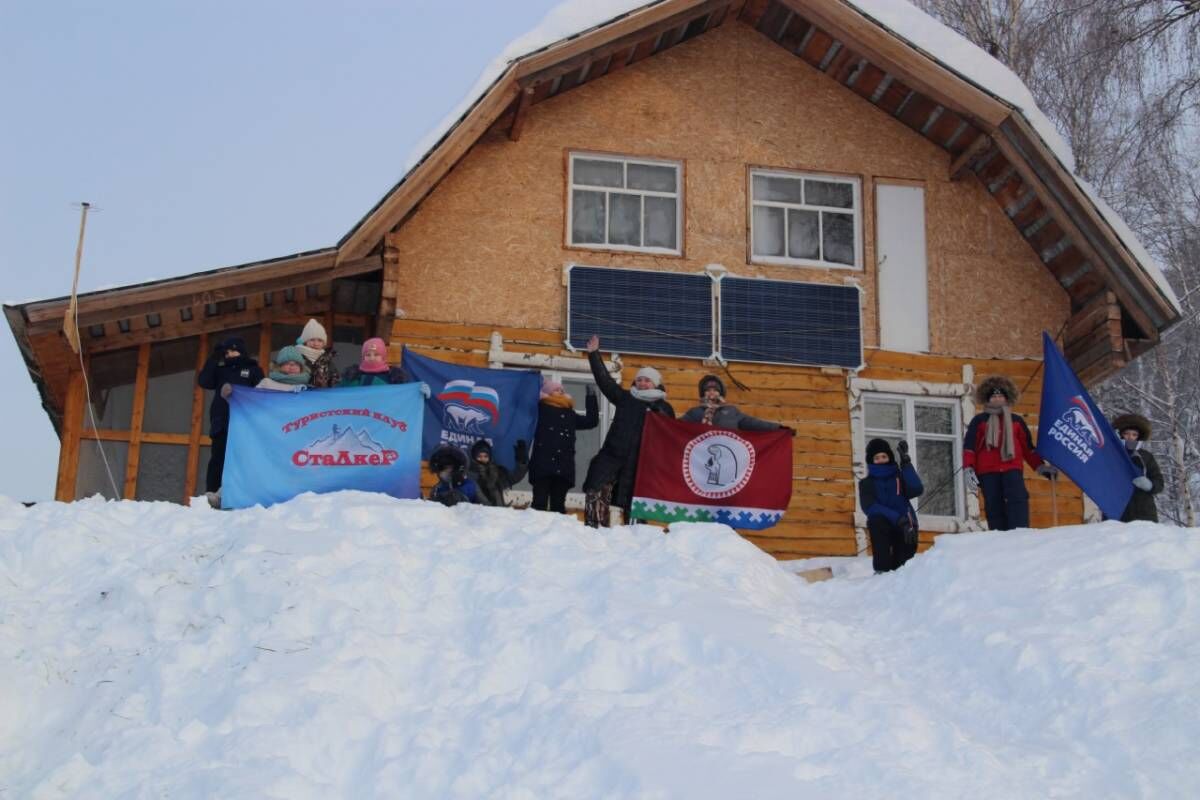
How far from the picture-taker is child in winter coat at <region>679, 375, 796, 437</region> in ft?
45.2

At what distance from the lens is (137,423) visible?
52.4 ft

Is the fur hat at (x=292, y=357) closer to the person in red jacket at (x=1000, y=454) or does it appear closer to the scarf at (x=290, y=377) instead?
the scarf at (x=290, y=377)

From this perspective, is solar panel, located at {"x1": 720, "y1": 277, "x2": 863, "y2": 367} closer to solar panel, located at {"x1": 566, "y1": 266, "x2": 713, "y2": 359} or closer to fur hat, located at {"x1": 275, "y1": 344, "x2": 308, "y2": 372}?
solar panel, located at {"x1": 566, "y1": 266, "x2": 713, "y2": 359}

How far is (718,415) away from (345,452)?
3.42 m

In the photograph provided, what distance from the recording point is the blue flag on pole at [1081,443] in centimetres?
1320

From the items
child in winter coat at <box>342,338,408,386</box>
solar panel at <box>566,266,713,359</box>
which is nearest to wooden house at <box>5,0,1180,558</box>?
solar panel at <box>566,266,713,359</box>

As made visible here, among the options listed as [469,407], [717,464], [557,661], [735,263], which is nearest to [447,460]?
[469,407]

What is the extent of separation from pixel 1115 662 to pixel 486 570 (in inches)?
159

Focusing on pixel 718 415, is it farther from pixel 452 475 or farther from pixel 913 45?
pixel 913 45

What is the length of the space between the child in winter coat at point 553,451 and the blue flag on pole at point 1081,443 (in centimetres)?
404

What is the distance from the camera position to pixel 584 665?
28.9 ft

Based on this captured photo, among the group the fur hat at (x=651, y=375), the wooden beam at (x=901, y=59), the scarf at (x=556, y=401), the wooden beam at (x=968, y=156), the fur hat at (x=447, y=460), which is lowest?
the fur hat at (x=447, y=460)

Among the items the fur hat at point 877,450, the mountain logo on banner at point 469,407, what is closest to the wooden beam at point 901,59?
the fur hat at point 877,450

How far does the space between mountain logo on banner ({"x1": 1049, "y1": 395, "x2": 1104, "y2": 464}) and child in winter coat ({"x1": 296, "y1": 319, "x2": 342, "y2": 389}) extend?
633 cm
